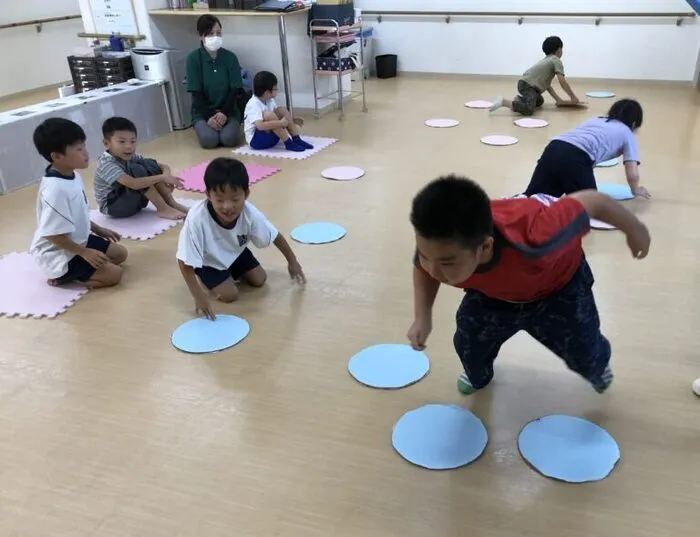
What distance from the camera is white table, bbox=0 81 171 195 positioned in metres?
3.61

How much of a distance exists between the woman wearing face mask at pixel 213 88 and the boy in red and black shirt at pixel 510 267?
3195mm

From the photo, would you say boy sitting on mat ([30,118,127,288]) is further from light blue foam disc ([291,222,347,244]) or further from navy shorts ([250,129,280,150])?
navy shorts ([250,129,280,150])

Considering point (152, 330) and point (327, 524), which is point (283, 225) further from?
point (327, 524)

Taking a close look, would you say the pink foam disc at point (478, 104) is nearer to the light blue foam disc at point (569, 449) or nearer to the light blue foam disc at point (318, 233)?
the light blue foam disc at point (318, 233)

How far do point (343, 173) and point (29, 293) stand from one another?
6.16ft

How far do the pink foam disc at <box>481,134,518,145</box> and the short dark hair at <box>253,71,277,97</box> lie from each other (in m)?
1.53

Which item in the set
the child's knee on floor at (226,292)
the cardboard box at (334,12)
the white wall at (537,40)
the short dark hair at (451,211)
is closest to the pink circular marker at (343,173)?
the child's knee on floor at (226,292)

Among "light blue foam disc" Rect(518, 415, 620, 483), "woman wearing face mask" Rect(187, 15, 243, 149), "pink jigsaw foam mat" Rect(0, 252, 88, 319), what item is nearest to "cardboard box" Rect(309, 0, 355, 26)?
"woman wearing face mask" Rect(187, 15, 243, 149)

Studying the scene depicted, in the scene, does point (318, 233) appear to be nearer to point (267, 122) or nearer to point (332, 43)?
point (267, 122)

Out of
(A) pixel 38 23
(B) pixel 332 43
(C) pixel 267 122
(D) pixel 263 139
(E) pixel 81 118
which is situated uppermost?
(A) pixel 38 23

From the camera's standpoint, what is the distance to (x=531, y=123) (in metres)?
4.51

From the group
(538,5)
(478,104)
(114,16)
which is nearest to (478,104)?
(478,104)

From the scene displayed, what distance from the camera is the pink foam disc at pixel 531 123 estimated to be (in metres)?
4.44

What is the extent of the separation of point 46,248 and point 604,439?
2173mm
